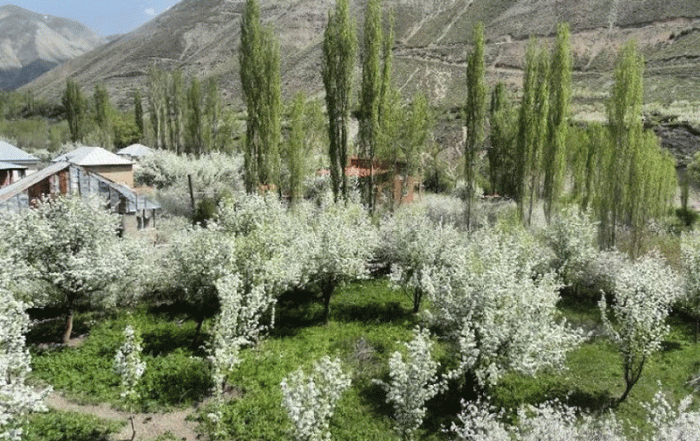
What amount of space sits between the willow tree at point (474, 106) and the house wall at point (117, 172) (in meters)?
24.8

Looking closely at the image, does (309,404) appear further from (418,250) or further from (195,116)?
(195,116)

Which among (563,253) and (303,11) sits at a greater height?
(303,11)

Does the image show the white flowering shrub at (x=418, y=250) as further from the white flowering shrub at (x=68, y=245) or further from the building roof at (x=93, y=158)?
the building roof at (x=93, y=158)

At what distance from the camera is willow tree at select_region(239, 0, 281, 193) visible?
26.9 m

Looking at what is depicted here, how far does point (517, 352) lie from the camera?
11.4 meters

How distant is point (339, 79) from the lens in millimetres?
28547

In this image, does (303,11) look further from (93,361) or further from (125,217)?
(93,361)

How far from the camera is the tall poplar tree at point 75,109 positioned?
61.0 meters

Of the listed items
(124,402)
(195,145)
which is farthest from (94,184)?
(195,145)

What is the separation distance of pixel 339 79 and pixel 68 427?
22433 mm

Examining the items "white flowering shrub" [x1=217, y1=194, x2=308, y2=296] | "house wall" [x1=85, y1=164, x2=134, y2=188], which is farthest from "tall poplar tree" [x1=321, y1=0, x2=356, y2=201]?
"house wall" [x1=85, y1=164, x2=134, y2=188]

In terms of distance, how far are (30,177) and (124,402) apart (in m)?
18.1

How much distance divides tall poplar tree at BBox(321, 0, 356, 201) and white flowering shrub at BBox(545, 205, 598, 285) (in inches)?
470

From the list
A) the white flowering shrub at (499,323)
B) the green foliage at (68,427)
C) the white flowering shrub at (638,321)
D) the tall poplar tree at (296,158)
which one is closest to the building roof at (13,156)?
the tall poplar tree at (296,158)
